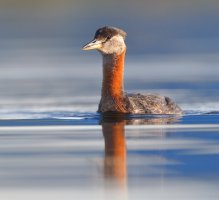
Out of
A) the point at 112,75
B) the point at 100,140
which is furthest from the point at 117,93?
the point at 100,140

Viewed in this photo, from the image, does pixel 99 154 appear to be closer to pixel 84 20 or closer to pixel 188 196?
pixel 188 196

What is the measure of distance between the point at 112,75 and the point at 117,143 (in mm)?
5173

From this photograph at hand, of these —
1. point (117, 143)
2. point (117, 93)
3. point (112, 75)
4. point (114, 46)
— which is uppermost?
point (114, 46)

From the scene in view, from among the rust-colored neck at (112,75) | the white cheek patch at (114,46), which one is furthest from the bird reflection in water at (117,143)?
the white cheek patch at (114,46)

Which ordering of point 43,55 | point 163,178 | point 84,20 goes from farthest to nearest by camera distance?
point 84,20
point 43,55
point 163,178

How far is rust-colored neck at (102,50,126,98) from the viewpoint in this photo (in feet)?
67.7

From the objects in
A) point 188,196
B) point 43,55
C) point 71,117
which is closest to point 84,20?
point 43,55

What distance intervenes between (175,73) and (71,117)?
25.8 feet

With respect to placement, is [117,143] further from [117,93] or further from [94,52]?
[94,52]

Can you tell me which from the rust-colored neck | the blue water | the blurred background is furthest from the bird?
the blurred background

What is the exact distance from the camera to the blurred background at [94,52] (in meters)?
24.5

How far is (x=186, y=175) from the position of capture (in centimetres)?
1304

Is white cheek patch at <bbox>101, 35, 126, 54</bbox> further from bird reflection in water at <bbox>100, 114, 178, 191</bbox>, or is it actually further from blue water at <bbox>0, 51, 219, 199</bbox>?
bird reflection in water at <bbox>100, 114, 178, 191</bbox>

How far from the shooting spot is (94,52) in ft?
114
